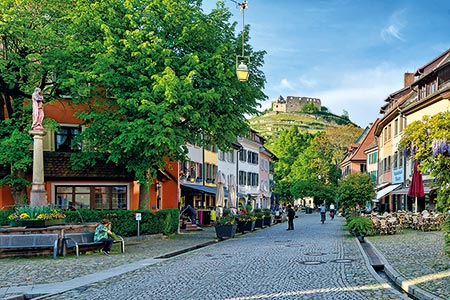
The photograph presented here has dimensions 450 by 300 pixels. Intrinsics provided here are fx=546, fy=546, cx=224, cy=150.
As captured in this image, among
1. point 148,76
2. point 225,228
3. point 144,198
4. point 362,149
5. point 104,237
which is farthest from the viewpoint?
point 362,149

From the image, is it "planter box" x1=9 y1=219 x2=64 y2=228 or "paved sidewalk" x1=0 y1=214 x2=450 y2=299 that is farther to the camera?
"planter box" x1=9 y1=219 x2=64 y2=228

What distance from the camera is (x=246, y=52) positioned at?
25828mm

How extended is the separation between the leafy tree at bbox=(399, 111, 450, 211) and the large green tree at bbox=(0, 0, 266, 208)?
9.94 metres

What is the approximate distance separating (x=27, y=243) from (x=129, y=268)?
4.61 meters

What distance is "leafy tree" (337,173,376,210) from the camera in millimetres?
33062

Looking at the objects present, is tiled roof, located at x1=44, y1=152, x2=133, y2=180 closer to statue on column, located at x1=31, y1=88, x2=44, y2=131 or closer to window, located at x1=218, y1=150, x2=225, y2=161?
statue on column, located at x1=31, y1=88, x2=44, y2=131

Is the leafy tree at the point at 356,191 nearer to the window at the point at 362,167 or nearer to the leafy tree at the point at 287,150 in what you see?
the window at the point at 362,167

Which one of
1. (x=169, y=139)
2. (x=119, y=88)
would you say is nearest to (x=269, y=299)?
(x=169, y=139)

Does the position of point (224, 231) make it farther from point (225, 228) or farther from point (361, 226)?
point (361, 226)

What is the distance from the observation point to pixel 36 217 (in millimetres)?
18500

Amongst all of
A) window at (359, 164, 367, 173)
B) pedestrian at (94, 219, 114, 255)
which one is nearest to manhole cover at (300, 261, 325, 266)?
pedestrian at (94, 219, 114, 255)

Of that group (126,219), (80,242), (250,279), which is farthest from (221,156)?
(250,279)

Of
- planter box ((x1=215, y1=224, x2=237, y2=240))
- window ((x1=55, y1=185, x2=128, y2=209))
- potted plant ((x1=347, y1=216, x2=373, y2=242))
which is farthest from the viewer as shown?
window ((x1=55, y1=185, x2=128, y2=209))

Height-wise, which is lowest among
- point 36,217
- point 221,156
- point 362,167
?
point 36,217
